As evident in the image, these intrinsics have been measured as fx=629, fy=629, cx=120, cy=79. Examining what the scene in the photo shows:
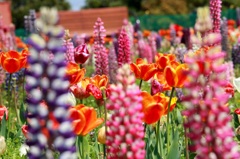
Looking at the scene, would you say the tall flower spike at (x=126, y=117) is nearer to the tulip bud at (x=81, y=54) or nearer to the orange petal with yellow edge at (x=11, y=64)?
the orange petal with yellow edge at (x=11, y=64)

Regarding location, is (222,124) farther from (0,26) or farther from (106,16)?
(106,16)

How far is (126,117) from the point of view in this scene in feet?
5.85

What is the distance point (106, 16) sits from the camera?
27.6m

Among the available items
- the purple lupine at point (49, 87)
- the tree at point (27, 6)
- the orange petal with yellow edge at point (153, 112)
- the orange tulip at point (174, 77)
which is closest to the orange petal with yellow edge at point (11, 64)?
the orange tulip at point (174, 77)

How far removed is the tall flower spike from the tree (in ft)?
149

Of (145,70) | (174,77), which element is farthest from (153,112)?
(145,70)

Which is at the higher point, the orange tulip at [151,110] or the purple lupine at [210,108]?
the purple lupine at [210,108]

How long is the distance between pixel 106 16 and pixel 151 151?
2461cm

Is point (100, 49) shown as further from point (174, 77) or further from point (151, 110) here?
point (151, 110)

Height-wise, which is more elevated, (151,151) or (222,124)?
(222,124)

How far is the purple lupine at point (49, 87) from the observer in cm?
149

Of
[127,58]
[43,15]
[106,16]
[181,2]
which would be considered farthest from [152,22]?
[43,15]

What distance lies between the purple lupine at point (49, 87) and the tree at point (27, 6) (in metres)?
45.7

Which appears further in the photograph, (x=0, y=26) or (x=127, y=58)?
(x=0, y=26)
